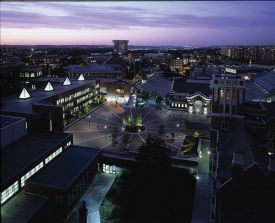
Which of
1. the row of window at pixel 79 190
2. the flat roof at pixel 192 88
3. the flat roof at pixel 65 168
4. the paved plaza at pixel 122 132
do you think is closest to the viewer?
the flat roof at pixel 65 168

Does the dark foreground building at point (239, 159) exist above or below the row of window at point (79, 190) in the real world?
above

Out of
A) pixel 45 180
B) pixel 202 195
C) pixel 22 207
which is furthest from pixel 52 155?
pixel 202 195

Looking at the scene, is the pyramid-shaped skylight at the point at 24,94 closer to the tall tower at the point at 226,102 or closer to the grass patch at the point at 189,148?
the grass patch at the point at 189,148

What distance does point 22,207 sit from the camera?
1303 centimetres

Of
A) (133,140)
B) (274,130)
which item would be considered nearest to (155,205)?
(133,140)

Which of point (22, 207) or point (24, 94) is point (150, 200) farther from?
point (24, 94)

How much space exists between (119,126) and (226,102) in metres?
14.1

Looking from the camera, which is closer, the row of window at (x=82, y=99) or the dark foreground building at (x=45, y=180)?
the dark foreground building at (x=45, y=180)

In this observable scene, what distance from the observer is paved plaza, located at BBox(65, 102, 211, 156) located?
2530 cm

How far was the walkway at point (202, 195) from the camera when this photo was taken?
50.0 ft

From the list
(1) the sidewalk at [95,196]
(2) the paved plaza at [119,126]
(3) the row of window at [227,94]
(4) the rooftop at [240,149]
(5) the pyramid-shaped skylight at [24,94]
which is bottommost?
(1) the sidewalk at [95,196]

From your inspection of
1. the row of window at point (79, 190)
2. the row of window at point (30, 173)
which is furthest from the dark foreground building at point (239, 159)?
the row of window at point (30, 173)

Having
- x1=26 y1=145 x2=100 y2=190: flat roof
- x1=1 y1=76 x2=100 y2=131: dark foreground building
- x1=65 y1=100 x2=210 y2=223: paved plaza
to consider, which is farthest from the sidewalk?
x1=1 y1=76 x2=100 y2=131: dark foreground building

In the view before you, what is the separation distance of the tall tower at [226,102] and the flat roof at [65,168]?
10.7m
